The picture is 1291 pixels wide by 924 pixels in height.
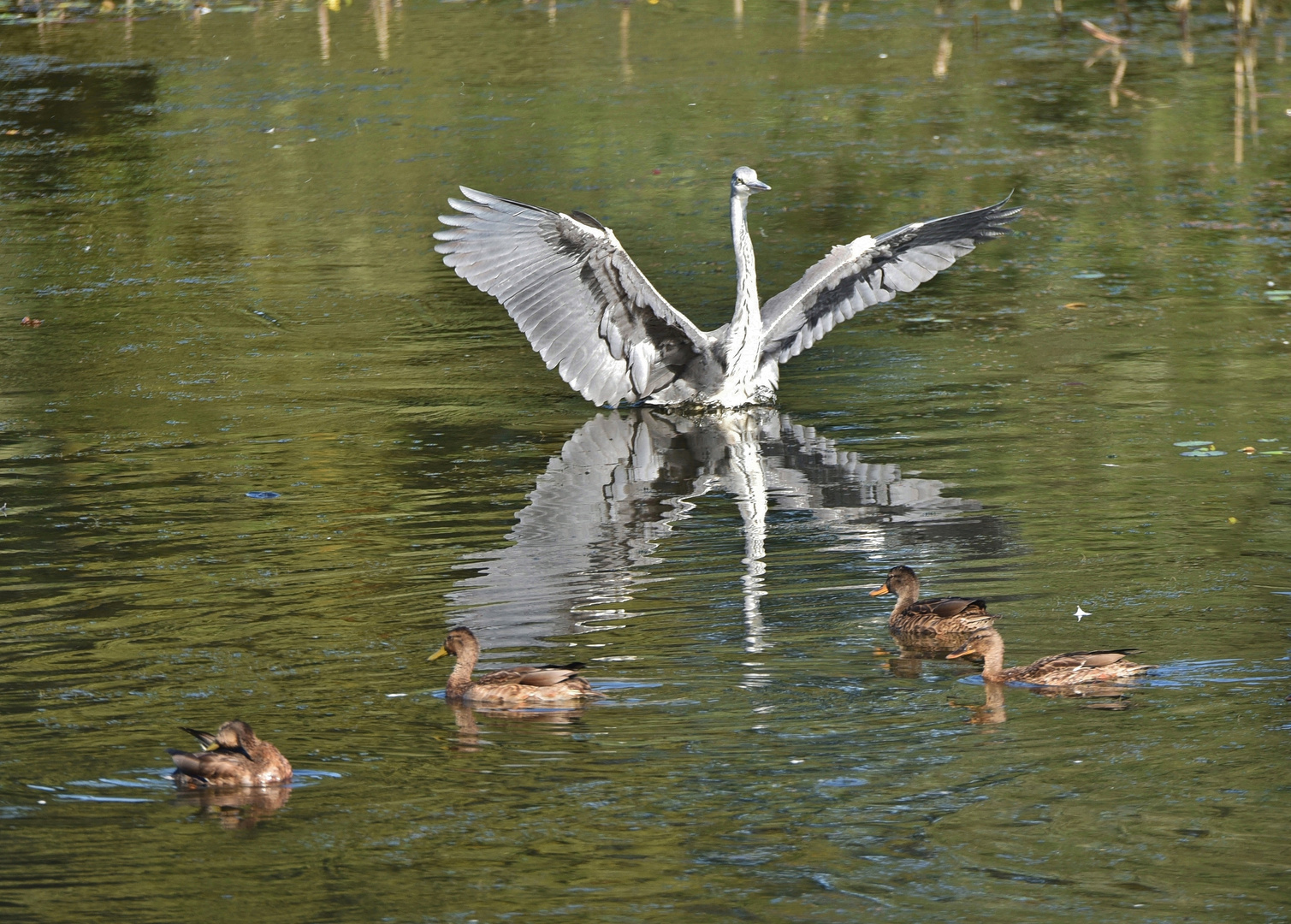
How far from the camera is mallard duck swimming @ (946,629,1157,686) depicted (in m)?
6.73

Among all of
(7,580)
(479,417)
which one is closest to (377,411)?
(479,417)

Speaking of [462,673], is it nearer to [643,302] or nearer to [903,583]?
[903,583]

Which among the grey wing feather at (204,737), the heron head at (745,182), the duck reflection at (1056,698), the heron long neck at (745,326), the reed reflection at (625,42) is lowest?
the duck reflection at (1056,698)

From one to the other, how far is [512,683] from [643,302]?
17.7 feet

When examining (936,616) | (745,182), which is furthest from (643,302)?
(936,616)

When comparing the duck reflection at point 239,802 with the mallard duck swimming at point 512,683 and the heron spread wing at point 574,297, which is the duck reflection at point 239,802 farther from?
the heron spread wing at point 574,297

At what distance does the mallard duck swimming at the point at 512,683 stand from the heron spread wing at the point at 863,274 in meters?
5.72

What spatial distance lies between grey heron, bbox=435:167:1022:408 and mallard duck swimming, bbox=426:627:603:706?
4970 millimetres

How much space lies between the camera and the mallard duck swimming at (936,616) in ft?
23.8

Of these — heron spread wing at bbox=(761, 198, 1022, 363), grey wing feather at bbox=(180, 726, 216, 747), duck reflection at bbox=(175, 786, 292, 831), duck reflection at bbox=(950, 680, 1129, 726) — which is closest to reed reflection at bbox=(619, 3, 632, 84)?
heron spread wing at bbox=(761, 198, 1022, 363)

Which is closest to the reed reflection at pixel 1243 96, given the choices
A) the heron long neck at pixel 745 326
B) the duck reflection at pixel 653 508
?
the heron long neck at pixel 745 326

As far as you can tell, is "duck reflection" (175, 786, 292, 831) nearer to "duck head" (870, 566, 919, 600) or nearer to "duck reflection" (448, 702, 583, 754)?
"duck reflection" (448, 702, 583, 754)

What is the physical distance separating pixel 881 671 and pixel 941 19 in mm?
19907

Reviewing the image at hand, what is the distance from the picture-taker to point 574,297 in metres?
12.1
